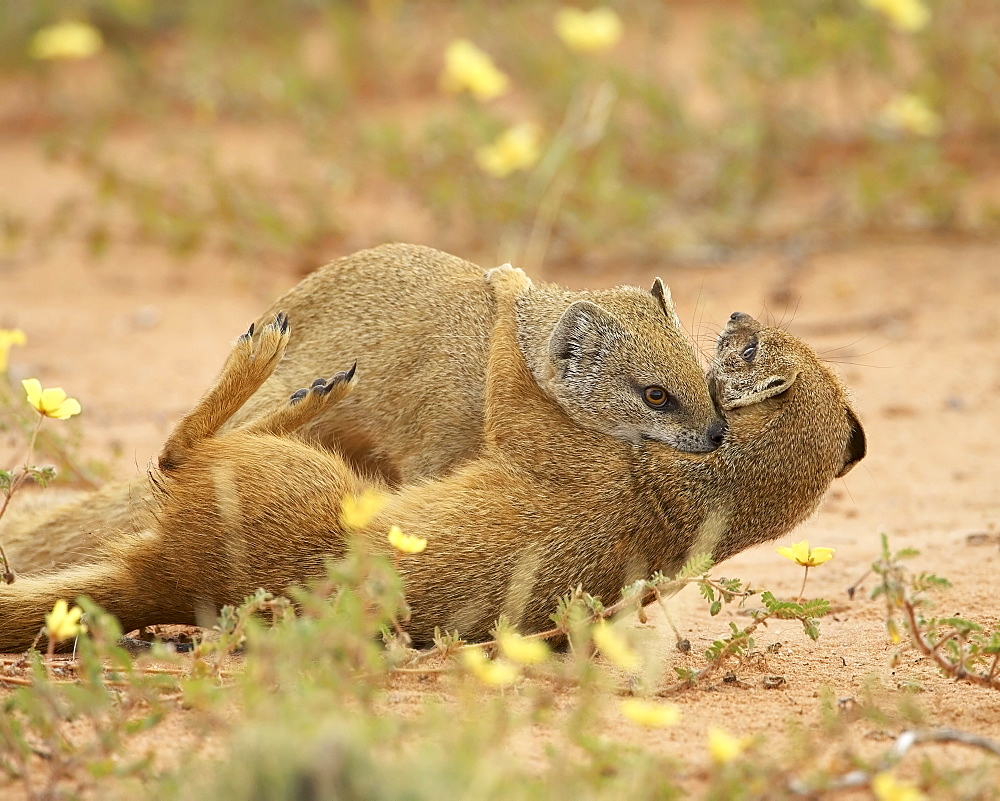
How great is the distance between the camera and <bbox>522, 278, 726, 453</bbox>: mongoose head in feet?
12.3

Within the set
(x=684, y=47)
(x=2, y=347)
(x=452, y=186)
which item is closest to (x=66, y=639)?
(x=2, y=347)

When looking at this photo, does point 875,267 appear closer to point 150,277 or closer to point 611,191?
point 611,191

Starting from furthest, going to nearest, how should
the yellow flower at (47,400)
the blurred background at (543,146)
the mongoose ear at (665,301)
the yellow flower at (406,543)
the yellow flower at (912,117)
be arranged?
the blurred background at (543,146) < the yellow flower at (912,117) < the mongoose ear at (665,301) < the yellow flower at (47,400) < the yellow flower at (406,543)

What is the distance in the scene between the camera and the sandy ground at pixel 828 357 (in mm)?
3338

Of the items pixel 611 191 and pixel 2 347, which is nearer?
pixel 2 347

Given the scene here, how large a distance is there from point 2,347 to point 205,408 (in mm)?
586

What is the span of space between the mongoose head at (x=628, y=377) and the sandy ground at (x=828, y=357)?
22.3 inches

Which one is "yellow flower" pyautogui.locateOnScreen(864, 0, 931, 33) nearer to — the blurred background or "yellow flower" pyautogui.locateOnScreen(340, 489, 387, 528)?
the blurred background

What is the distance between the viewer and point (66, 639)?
11.1 ft

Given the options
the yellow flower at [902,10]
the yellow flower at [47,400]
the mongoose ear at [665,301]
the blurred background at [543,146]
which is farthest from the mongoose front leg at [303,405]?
the yellow flower at [902,10]

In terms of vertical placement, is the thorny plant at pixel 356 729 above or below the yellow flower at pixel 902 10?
below

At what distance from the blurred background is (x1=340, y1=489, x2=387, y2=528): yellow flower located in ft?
11.2

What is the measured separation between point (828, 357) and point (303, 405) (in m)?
3.17

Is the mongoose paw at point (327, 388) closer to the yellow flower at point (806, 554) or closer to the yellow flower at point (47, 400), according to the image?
the yellow flower at point (47, 400)
